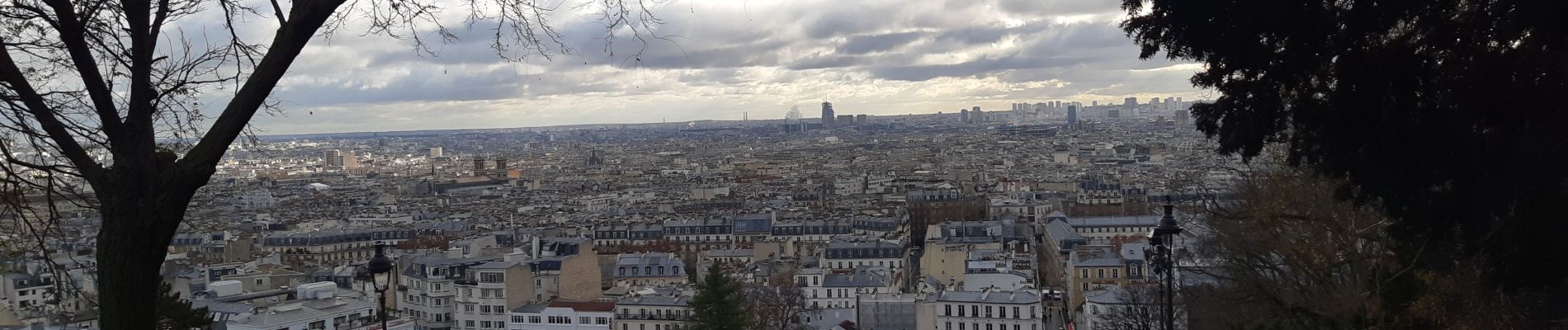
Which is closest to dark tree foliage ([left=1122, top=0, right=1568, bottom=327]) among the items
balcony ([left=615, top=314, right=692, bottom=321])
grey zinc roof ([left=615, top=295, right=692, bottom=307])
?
balcony ([left=615, top=314, right=692, bottom=321])

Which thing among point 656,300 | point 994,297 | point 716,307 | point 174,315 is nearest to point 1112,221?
point 994,297

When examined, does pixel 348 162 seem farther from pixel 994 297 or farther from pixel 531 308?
pixel 994 297

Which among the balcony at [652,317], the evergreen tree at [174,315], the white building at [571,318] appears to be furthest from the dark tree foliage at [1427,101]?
the white building at [571,318]

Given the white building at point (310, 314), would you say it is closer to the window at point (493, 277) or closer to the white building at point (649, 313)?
the window at point (493, 277)

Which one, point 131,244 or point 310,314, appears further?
point 310,314

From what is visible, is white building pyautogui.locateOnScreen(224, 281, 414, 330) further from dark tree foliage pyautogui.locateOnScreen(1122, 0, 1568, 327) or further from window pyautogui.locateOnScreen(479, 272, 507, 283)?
dark tree foliage pyautogui.locateOnScreen(1122, 0, 1568, 327)

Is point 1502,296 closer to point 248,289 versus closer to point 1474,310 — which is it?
point 1474,310

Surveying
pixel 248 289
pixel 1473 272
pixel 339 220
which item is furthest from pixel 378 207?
pixel 1473 272
